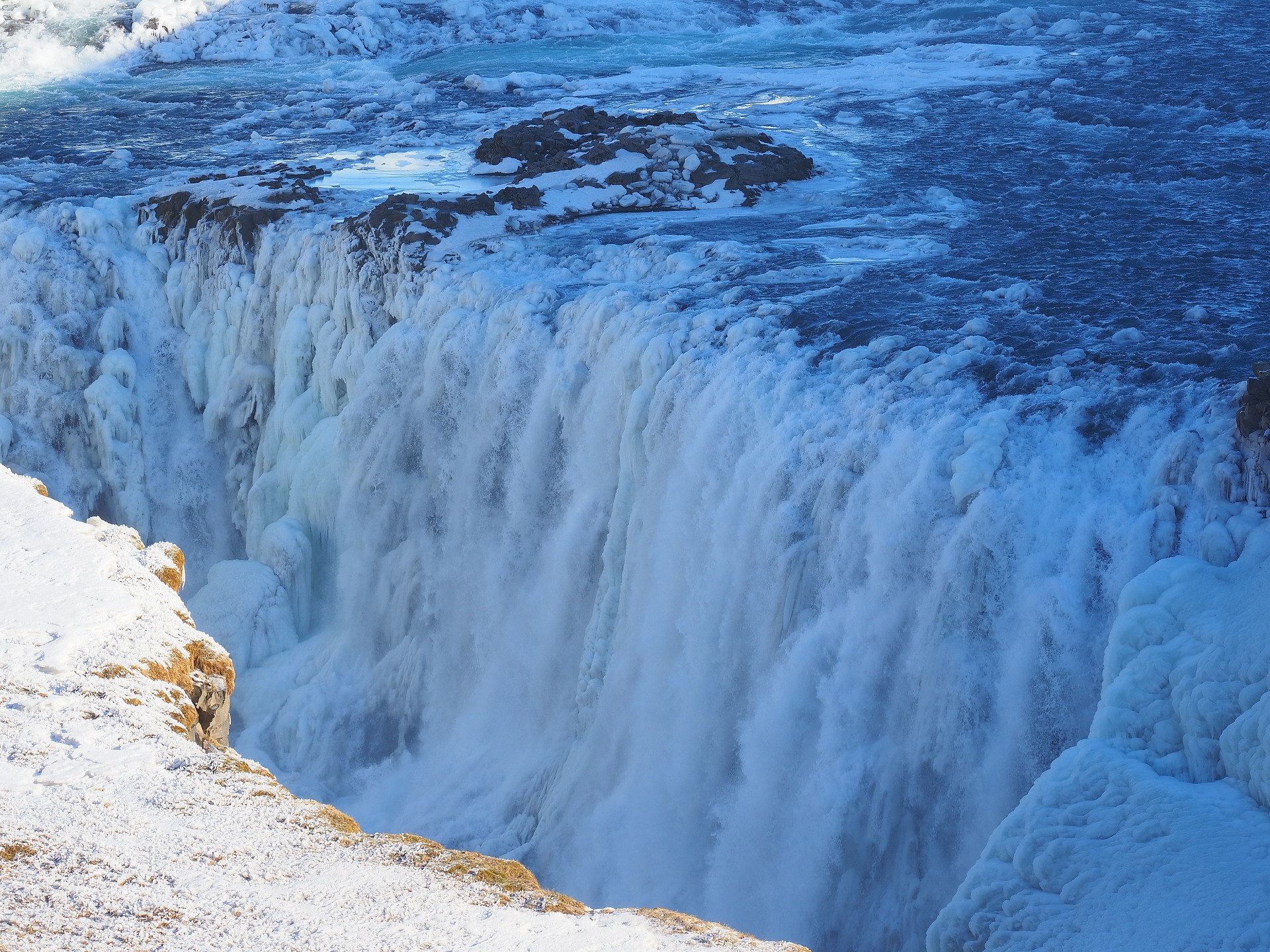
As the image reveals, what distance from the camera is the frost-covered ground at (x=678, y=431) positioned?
6.33 m

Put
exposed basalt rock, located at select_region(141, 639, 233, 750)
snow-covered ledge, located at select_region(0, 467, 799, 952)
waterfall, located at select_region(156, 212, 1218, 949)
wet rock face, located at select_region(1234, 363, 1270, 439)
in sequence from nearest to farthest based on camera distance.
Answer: snow-covered ledge, located at select_region(0, 467, 799, 952) < exposed basalt rock, located at select_region(141, 639, 233, 750) < wet rock face, located at select_region(1234, 363, 1270, 439) < waterfall, located at select_region(156, 212, 1218, 949)

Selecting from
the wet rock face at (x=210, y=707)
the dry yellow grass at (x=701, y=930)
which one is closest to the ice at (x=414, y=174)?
the wet rock face at (x=210, y=707)

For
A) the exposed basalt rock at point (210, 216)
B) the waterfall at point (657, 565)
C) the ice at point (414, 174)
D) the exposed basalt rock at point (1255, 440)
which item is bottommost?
the waterfall at point (657, 565)

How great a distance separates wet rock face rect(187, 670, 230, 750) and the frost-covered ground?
2.67 meters

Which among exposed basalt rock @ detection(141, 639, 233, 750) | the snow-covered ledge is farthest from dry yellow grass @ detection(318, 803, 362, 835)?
exposed basalt rock @ detection(141, 639, 233, 750)

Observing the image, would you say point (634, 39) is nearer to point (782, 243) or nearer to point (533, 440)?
point (782, 243)

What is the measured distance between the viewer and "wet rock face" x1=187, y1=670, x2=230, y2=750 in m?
5.51

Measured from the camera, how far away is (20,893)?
3.85 metres

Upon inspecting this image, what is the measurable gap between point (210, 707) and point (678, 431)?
10.9ft

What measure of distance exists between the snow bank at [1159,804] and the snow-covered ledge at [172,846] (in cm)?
122

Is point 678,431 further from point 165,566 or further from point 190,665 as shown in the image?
point 190,665

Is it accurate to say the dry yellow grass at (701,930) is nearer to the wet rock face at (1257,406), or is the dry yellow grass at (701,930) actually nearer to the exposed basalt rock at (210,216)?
the wet rock face at (1257,406)

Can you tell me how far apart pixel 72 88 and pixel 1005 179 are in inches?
563

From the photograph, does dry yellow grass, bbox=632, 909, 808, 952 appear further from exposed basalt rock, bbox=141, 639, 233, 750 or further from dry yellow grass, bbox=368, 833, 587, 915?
exposed basalt rock, bbox=141, 639, 233, 750
